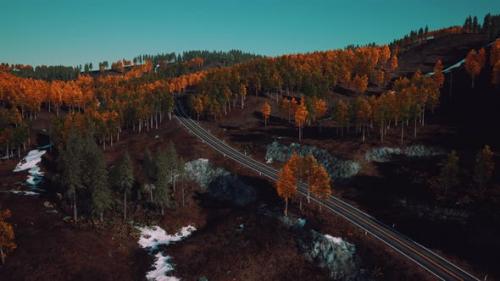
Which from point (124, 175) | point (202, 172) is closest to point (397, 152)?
point (202, 172)

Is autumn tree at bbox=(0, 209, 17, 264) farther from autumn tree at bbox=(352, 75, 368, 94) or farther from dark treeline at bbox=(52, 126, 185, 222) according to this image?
autumn tree at bbox=(352, 75, 368, 94)

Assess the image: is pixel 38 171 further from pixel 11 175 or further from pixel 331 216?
pixel 331 216

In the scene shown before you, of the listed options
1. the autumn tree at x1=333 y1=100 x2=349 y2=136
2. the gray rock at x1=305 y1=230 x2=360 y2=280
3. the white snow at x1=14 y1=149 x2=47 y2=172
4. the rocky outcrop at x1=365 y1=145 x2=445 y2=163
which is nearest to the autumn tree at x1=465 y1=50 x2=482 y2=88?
the rocky outcrop at x1=365 y1=145 x2=445 y2=163

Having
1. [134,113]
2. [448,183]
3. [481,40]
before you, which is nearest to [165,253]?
[448,183]

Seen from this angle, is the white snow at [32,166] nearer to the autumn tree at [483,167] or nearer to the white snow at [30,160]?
the white snow at [30,160]

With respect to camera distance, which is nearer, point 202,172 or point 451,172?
point 451,172

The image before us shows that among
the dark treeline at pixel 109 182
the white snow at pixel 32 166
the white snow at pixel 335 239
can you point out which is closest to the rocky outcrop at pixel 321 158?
the white snow at pixel 335 239

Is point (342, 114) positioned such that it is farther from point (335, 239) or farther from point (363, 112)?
point (335, 239)
